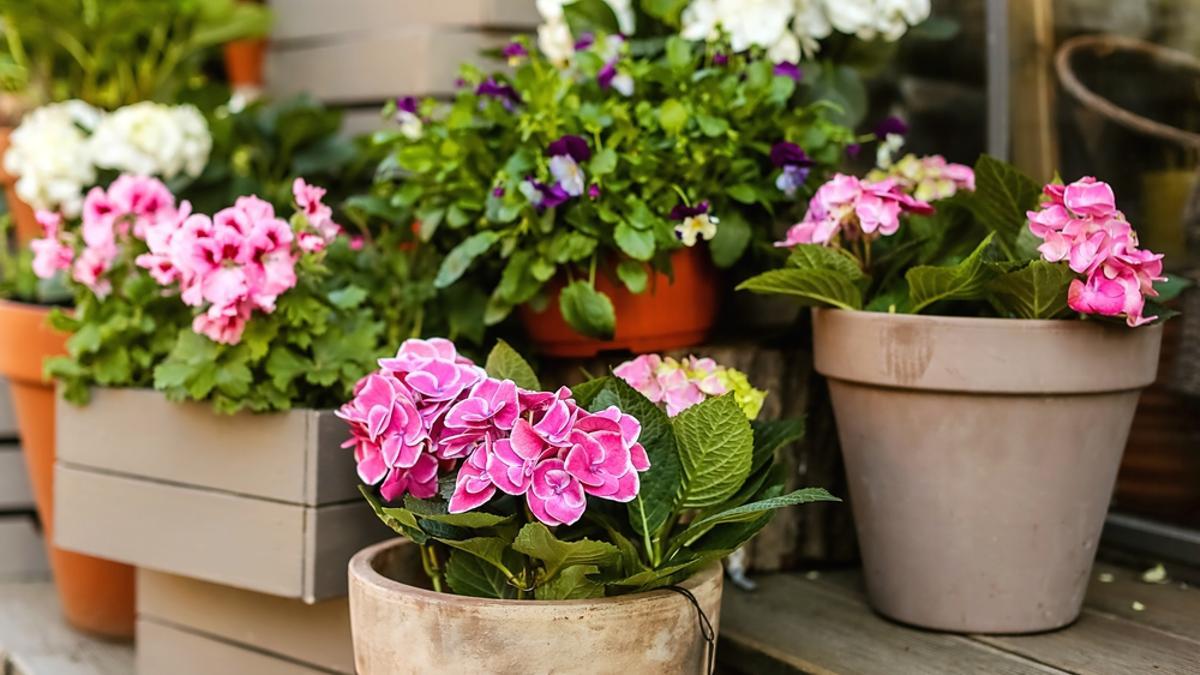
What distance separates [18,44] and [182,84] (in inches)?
12.6

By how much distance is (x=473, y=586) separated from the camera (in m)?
1.42

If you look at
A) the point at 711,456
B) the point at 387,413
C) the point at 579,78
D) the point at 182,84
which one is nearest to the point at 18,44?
the point at 182,84

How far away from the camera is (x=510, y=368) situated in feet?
4.91

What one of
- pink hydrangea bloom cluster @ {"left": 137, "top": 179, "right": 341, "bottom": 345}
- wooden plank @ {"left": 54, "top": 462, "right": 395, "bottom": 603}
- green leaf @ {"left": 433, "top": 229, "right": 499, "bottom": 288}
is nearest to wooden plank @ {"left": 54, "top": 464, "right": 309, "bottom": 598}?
wooden plank @ {"left": 54, "top": 462, "right": 395, "bottom": 603}

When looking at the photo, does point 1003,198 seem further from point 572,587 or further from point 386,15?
point 386,15

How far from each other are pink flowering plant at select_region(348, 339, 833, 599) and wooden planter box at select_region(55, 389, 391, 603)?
0.26 meters

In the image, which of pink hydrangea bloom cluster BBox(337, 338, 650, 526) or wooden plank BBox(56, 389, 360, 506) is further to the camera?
wooden plank BBox(56, 389, 360, 506)

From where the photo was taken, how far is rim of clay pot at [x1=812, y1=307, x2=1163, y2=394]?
1.53 m

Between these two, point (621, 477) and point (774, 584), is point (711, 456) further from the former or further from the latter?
point (774, 584)

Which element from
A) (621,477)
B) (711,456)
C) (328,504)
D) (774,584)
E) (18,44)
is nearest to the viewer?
(621,477)

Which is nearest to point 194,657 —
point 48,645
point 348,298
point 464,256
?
point 48,645

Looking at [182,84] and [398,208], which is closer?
[398,208]

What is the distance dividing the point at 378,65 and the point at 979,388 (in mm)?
1601

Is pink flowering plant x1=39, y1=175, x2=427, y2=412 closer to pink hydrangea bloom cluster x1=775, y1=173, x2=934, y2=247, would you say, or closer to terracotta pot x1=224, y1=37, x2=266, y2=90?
pink hydrangea bloom cluster x1=775, y1=173, x2=934, y2=247
